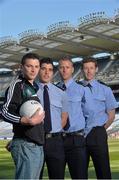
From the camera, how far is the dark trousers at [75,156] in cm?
567

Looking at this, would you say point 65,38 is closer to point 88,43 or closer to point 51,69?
point 88,43

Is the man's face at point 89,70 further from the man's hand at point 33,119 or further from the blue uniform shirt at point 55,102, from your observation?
the man's hand at point 33,119

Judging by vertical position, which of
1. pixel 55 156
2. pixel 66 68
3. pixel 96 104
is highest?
pixel 66 68

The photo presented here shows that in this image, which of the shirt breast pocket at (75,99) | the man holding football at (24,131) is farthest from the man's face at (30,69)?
the shirt breast pocket at (75,99)

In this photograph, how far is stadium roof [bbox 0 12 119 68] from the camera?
41.8 meters

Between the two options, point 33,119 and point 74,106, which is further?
point 74,106

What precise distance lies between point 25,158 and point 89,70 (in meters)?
2.18

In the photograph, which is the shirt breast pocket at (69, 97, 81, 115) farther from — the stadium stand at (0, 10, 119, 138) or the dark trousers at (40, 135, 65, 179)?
the stadium stand at (0, 10, 119, 138)

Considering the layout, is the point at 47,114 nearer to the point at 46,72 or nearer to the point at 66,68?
the point at 46,72

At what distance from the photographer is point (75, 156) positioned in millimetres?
5668

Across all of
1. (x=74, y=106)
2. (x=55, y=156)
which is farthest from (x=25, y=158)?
(x=74, y=106)

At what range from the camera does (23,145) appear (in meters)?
4.35

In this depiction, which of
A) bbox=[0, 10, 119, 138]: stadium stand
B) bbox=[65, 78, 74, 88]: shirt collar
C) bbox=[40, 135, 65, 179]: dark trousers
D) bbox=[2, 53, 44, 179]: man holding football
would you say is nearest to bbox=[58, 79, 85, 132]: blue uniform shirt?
bbox=[65, 78, 74, 88]: shirt collar

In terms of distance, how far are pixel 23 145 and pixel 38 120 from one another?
27 cm
